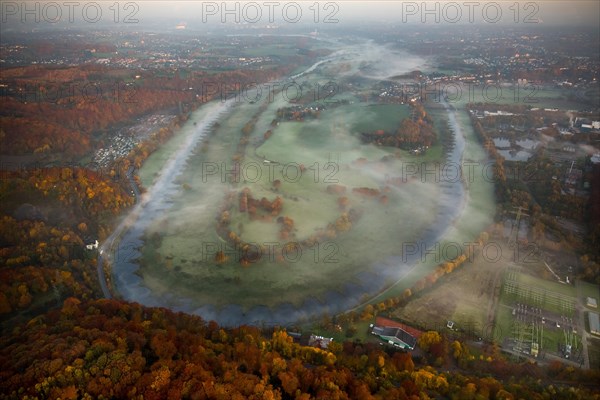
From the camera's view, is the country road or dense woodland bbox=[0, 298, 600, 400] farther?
the country road

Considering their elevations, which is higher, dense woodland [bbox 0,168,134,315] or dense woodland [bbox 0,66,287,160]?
dense woodland [bbox 0,66,287,160]

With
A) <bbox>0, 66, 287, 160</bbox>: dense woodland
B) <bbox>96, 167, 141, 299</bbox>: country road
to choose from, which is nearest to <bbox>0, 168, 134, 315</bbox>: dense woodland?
<bbox>96, 167, 141, 299</bbox>: country road

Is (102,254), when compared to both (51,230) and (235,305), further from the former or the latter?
(235,305)

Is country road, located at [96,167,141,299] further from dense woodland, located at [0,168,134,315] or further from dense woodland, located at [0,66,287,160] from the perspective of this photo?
dense woodland, located at [0,66,287,160]

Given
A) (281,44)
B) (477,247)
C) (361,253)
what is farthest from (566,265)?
(281,44)

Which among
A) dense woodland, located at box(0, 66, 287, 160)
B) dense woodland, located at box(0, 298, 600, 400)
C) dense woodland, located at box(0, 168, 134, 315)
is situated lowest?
dense woodland, located at box(0, 298, 600, 400)

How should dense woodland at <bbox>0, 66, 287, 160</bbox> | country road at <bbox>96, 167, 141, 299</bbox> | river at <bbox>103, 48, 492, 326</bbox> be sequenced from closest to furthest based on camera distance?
river at <bbox>103, 48, 492, 326</bbox> → country road at <bbox>96, 167, 141, 299</bbox> → dense woodland at <bbox>0, 66, 287, 160</bbox>

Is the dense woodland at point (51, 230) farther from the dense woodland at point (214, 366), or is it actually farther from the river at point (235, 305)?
the dense woodland at point (214, 366)

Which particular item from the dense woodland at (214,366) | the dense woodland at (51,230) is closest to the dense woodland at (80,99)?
the dense woodland at (51,230)
